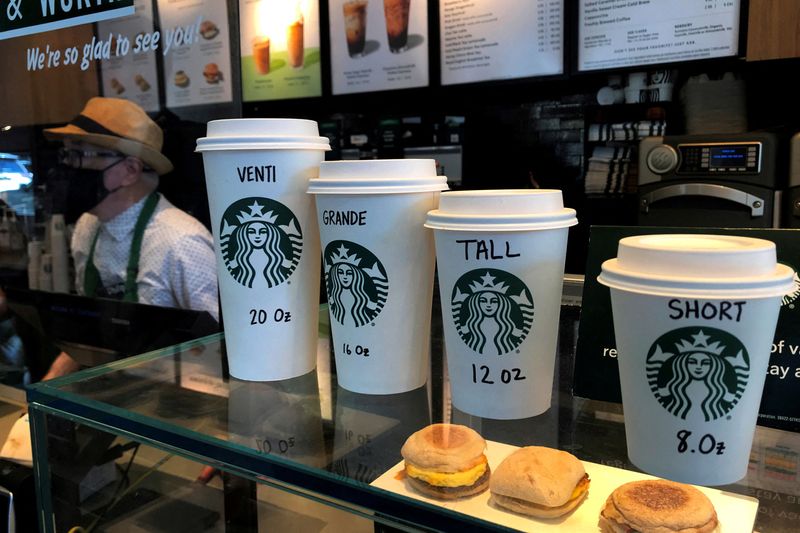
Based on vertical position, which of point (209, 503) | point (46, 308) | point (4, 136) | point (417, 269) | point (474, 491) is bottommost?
point (209, 503)

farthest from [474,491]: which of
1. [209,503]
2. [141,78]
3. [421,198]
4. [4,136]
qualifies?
[4,136]

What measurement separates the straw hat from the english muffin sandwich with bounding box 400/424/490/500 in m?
1.52

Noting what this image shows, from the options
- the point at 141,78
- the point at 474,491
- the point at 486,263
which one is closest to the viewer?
the point at 474,491

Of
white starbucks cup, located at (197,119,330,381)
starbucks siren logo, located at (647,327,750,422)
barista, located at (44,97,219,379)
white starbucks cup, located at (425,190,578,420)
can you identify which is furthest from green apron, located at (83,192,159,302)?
starbucks siren logo, located at (647,327,750,422)

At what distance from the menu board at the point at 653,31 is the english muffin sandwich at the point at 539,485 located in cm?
290

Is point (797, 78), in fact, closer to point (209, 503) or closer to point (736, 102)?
point (736, 102)

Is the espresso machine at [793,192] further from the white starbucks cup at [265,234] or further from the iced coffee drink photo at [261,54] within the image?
the iced coffee drink photo at [261,54]

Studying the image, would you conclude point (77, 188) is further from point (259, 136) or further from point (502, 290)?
point (502, 290)

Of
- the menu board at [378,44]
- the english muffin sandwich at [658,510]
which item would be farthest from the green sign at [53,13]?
the menu board at [378,44]

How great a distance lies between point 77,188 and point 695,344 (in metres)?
1.99

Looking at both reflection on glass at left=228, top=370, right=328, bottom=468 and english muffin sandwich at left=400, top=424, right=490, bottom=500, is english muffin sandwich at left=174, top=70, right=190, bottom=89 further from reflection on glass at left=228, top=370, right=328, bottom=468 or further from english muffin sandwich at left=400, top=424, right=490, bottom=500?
english muffin sandwich at left=400, top=424, right=490, bottom=500

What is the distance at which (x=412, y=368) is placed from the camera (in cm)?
86

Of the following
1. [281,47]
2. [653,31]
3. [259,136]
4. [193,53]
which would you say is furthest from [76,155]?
[653,31]

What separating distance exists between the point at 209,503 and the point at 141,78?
50.4 inches
